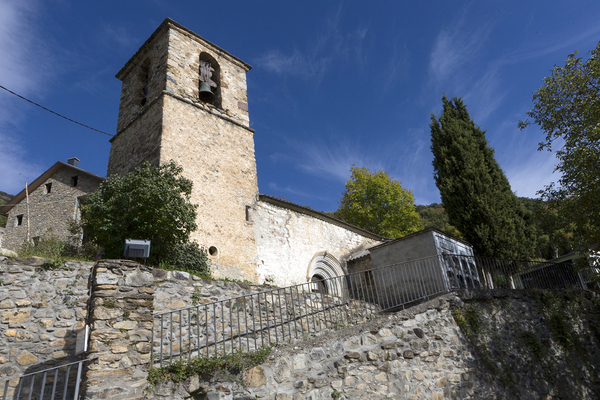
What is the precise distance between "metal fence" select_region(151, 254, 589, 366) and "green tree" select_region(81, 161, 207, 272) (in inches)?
105

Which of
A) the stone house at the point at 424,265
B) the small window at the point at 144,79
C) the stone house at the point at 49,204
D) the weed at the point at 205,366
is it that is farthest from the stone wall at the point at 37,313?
the stone house at the point at 49,204

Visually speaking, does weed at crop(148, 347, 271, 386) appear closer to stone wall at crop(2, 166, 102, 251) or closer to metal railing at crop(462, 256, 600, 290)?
metal railing at crop(462, 256, 600, 290)

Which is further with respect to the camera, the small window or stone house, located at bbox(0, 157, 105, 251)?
stone house, located at bbox(0, 157, 105, 251)

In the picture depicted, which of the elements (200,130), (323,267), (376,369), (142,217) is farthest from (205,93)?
(376,369)

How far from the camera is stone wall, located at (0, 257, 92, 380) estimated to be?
20.2 feet

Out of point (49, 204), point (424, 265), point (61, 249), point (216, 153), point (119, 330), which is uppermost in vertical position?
point (49, 204)

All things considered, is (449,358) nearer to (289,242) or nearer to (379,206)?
(289,242)

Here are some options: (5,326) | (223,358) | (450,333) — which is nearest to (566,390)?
(450,333)

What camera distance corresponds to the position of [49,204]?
19.3 metres

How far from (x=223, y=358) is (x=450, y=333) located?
4.55m

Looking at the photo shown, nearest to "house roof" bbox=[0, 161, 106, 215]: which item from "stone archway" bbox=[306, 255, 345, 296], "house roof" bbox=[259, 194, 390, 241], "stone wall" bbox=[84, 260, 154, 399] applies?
"house roof" bbox=[259, 194, 390, 241]

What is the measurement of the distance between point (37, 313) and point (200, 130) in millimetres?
8049

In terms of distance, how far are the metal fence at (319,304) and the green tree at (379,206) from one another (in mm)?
13000

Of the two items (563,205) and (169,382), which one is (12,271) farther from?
(563,205)
